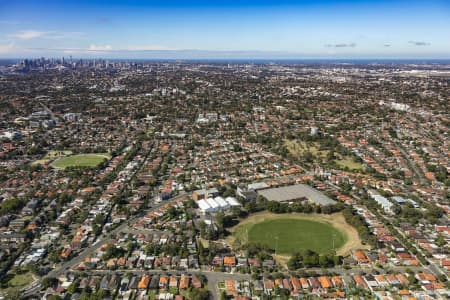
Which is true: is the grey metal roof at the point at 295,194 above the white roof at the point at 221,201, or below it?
above

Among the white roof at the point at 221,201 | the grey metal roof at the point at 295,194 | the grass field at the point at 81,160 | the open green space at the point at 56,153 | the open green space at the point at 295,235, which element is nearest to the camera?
the open green space at the point at 295,235

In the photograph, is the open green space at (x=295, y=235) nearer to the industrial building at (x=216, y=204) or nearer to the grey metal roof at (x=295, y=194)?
the grey metal roof at (x=295, y=194)

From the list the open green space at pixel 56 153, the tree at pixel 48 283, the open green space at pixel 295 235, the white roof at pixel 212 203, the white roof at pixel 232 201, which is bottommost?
the tree at pixel 48 283

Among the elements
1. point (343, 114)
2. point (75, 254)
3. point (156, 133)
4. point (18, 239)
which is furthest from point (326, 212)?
point (343, 114)

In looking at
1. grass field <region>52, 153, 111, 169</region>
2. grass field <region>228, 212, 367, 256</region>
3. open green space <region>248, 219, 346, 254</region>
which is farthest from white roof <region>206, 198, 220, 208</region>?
grass field <region>52, 153, 111, 169</region>

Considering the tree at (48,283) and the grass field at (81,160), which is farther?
the grass field at (81,160)

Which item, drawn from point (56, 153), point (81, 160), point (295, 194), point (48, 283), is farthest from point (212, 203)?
point (56, 153)

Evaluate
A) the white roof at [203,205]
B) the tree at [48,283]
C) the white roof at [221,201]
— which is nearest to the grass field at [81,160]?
the white roof at [203,205]
